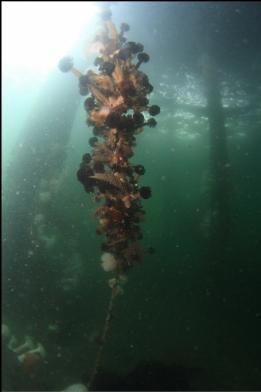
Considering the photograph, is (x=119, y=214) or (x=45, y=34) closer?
(x=119, y=214)

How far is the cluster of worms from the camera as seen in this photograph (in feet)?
16.3

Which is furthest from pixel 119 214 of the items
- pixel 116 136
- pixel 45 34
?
pixel 45 34

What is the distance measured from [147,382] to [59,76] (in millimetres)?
13795

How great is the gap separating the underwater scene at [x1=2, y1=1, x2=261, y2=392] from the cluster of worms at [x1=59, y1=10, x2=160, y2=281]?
20 mm

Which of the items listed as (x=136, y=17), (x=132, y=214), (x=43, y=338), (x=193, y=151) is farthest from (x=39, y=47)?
(x=193, y=151)

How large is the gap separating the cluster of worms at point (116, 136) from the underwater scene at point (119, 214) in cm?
2

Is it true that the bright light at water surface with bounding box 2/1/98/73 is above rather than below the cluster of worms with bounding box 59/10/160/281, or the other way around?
above

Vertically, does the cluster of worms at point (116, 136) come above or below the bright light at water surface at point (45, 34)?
below

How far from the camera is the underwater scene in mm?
5180

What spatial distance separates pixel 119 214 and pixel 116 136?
1.13m

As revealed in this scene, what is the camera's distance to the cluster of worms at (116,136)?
496 cm

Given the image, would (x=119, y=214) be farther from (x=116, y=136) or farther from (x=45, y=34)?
(x=45, y=34)

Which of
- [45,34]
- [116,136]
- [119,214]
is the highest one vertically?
[45,34]

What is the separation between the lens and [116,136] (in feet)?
16.6
